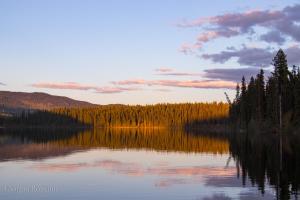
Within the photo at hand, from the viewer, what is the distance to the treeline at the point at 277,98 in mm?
100375

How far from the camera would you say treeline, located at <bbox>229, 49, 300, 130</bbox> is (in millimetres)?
100375

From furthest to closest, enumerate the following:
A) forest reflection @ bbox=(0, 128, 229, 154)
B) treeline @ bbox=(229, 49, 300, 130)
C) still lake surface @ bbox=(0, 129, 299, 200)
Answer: treeline @ bbox=(229, 49, 300, 130) → forest reflection @ bbox=(0, 128, 229, 154) → still lake surface @ bbox=(0, 129, 299, 200)

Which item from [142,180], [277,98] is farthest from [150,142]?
[142,180]

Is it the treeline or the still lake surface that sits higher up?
the treeline

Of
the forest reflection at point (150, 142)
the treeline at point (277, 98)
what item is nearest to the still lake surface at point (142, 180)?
the forest reflection at point (150, 142)

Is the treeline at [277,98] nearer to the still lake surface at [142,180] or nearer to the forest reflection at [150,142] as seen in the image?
the forest reflection at [150,142]

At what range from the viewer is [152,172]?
1563 inches

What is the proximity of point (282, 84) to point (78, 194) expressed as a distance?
85.4m

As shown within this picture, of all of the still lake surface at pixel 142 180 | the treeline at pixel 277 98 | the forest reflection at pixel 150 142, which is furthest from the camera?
the treeline at pixel 277 98

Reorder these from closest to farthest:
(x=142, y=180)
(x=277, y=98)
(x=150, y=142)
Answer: (x=142, y=180), (x=150, y=142), (x=277, y=98)

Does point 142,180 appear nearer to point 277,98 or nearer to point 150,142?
point 150,142

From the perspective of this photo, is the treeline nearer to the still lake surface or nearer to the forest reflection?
the forest reflection

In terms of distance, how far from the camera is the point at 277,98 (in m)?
105

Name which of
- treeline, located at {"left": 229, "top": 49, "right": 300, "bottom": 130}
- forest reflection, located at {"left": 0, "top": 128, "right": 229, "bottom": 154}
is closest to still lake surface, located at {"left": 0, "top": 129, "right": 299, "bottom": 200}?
forest reflection, located at {"left": 0, "top": 128, "right": 229, "bottom": 154}
